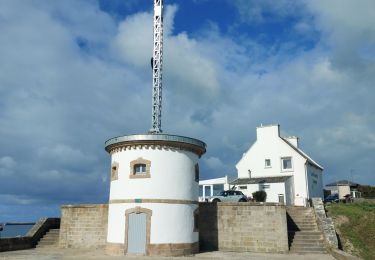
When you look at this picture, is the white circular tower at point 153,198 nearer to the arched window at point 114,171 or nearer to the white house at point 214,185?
the arched window at point 114,171

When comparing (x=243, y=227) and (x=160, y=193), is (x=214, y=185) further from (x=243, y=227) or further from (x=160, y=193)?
(x=160, y=193)

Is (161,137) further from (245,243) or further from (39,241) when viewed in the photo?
(39,241)

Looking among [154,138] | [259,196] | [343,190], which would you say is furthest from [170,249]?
[343,190]

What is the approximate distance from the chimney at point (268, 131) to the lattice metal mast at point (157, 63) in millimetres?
14621

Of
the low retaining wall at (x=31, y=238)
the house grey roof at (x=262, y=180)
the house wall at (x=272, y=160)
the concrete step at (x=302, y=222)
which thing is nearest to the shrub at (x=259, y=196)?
the house grey roof at (x=262, y=180)

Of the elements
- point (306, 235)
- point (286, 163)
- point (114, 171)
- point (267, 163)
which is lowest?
point (306, 235)

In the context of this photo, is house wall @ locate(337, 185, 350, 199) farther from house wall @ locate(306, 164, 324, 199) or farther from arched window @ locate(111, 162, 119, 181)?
arched window @ locate(111, 162, 119, 181)

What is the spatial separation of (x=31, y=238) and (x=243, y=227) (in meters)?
15.3

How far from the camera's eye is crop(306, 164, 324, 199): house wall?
37656mm

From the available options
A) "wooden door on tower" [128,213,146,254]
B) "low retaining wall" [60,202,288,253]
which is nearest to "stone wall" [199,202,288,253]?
"low retaining wall" [60,202,288,253]

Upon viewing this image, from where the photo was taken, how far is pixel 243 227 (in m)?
23.8

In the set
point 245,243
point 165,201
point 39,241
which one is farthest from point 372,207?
point 39,241

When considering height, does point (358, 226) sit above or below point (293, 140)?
below

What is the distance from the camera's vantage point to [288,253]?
22.2 meters
